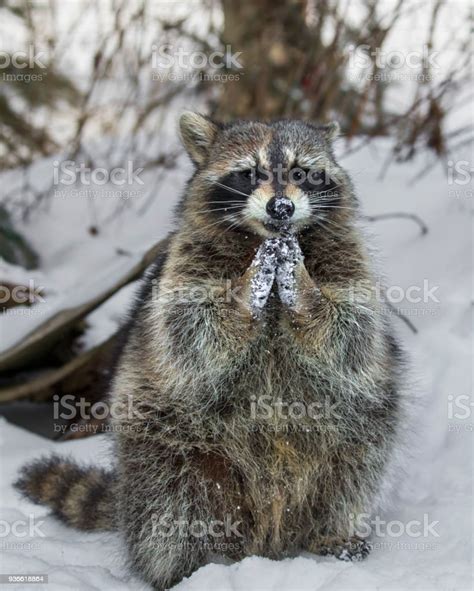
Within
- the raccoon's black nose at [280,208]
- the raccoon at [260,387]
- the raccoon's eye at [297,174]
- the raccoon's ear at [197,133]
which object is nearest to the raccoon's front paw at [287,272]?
the raccoon at [260,387]

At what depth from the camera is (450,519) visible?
145 inches

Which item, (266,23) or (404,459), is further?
(266,23)

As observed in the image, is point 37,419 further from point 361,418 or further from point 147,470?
point 361,418

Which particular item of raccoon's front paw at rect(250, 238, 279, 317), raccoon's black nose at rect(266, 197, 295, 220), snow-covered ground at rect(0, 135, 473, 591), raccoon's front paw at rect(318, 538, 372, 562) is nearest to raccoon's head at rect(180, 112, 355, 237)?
raccoon's black nose at rect(266, 197, 295, 220)

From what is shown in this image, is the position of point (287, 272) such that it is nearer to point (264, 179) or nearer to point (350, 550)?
point (264, 179)

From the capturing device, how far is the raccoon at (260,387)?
3400mm

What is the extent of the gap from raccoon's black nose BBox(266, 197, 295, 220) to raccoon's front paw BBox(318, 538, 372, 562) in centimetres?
146

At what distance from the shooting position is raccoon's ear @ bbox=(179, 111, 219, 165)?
13.0 ft

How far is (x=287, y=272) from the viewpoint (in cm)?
332

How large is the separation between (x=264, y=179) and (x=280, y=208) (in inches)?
11.2

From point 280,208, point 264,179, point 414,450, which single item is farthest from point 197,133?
point 414,450

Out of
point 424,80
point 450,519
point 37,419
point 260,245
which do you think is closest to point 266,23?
point 424,80

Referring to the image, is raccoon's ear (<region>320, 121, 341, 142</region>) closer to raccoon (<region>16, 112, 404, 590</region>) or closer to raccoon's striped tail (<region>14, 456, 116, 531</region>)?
raccoon (<region>16, 112, 404, 590</region>)

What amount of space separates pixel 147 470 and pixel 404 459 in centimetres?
127
